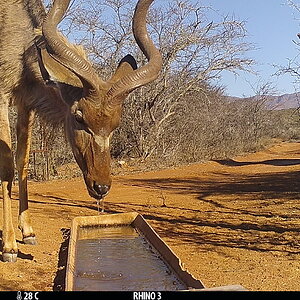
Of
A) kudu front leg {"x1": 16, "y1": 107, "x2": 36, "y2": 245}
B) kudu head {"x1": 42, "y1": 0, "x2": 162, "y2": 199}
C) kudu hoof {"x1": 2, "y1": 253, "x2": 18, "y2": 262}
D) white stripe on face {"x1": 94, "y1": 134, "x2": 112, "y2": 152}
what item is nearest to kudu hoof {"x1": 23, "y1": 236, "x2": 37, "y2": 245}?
kudu front leg {"x1": 16, "y1": 107, "x2": 36, "y2": 245}

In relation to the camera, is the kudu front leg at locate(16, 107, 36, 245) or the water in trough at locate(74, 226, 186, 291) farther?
the kudu front leg at locate(16, 107, 36, 245)

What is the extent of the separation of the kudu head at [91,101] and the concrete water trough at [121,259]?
1.04 meters

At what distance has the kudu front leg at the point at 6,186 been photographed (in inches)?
219

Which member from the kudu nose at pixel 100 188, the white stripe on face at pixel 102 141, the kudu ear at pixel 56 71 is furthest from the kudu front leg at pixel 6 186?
the white stripe on face at pixel 102 141

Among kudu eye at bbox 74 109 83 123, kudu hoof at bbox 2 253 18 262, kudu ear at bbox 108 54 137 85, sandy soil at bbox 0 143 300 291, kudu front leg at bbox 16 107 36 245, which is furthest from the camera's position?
kudu front leg at bbox 16 107 36 245

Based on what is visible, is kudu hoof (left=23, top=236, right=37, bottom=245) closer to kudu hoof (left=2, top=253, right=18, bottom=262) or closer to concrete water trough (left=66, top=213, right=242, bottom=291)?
concrete water trough (left=66, top=213, right=242, bottom=291)

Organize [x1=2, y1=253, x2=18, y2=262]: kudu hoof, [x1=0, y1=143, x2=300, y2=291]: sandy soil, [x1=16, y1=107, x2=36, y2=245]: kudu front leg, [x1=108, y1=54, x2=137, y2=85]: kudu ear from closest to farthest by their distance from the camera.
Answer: [x1=108, y1=54, x2=137, y2=85]: kudu ear
[x1=0, y1=143, x2=300, y2=291]: sandy soil
[x1=2, y1=253, x2=18, y2=262]: kudu hoof
[x1=16, y1=107, x2=36, y2=245]: kudu front leg

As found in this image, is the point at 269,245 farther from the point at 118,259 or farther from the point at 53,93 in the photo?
the point at 53,93

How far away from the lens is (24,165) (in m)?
6.68

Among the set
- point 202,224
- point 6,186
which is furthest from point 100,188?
point 202,224

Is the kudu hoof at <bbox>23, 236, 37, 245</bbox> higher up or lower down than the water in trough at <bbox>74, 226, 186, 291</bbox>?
higher up

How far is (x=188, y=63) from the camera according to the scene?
20.6 meters

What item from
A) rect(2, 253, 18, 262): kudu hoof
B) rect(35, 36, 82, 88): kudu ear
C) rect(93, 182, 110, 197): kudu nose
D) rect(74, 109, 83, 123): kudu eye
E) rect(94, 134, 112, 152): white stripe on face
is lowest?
rect(2, 253, 18, 262): kudu hoof

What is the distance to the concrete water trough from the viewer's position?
16.3 feet
